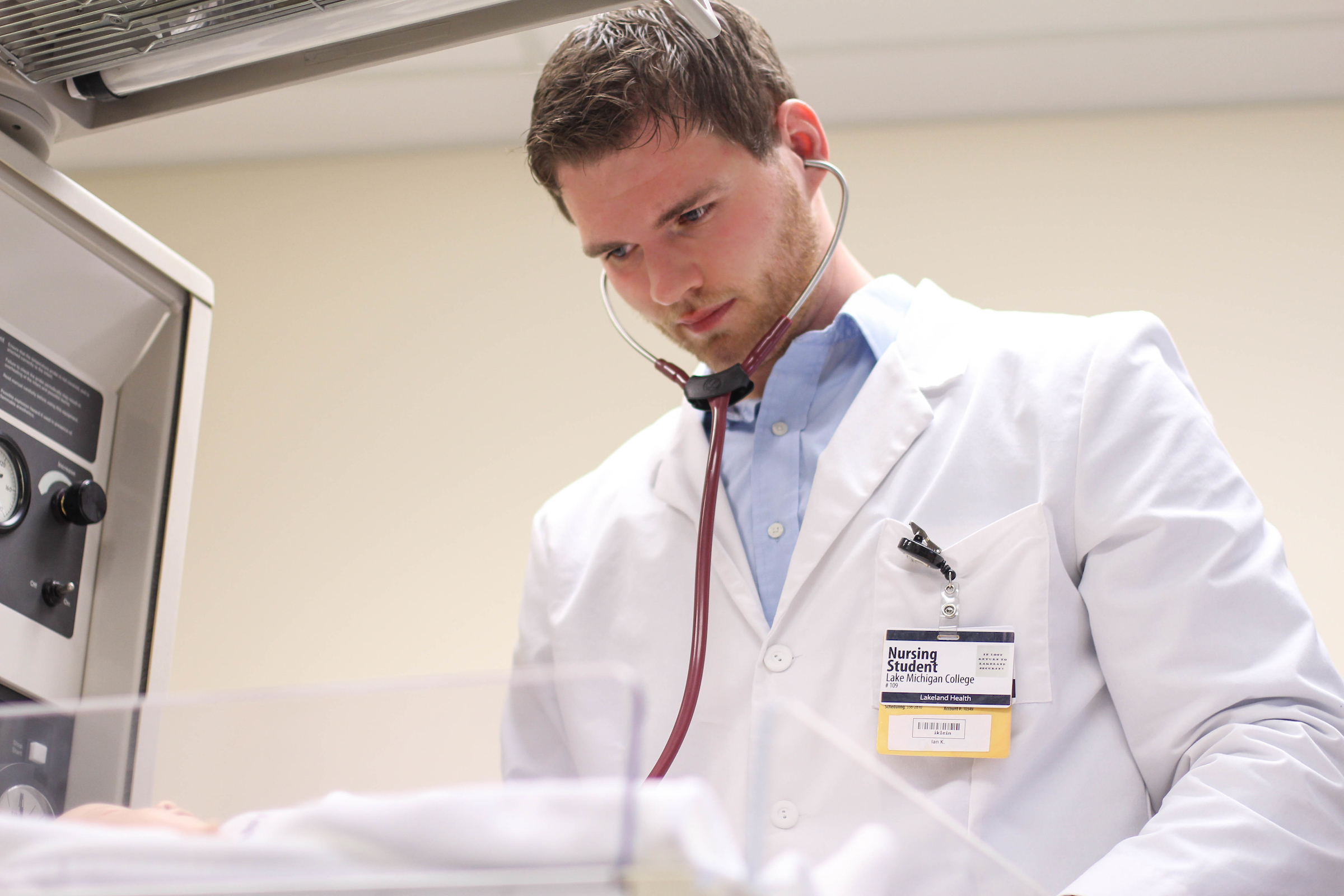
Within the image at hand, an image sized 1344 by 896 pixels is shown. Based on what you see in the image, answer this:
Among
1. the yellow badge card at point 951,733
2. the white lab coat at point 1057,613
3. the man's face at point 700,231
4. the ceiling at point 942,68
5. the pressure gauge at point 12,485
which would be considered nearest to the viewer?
the white lab coat at point 1057,613

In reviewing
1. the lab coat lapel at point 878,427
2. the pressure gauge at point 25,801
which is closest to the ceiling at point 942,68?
the lab coat lapel at point 878,427

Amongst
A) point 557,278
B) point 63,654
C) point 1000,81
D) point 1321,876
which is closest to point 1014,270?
point 1000,81

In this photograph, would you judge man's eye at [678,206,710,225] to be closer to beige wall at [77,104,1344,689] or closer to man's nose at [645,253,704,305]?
man's nose at [645,253,704,305]

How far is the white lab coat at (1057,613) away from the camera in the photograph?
3.20ft

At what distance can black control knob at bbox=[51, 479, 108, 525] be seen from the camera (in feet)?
4.12

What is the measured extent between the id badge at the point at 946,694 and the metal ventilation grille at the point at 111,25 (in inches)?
29.7

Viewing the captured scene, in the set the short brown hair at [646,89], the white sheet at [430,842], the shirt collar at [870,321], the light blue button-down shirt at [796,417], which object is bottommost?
the white sheet at [430,842]

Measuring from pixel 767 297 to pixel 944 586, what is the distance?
406 mm

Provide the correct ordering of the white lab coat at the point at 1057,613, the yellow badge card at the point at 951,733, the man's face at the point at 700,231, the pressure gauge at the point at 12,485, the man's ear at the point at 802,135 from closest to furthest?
the white lab coat at the point at 1057,613 → the yellow badge card at the point at 951,733 → the pressure gauge at the point at 12,485 → the man's face at the point at 700,231 → the man's ear at the point at 802,135

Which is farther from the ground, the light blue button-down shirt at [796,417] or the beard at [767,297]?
the beard at [767,297]

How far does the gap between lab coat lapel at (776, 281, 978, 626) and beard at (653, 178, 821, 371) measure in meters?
0.14

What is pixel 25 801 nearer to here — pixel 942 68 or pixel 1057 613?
pixel 1057 613

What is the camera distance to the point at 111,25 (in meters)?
1.09

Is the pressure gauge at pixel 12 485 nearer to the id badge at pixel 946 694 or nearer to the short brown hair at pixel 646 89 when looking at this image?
the short brown hair at pixel 646 89
